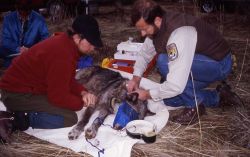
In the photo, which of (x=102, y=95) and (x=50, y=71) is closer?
(x=50, y=71)

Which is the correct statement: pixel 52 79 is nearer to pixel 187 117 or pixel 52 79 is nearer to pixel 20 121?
pixel 20 121

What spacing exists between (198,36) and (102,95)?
1.56 m

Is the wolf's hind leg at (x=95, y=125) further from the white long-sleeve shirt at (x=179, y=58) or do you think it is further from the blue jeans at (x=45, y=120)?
the white long-sleeve shirt at (x=179, y=58)

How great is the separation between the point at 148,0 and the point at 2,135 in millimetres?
2334

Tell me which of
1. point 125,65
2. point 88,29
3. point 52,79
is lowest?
point 125,65

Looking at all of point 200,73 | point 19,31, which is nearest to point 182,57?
point 200,73

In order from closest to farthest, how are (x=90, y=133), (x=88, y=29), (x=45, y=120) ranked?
(x=88, y=29) < (x=90, y=133) < (x=45, y=120)

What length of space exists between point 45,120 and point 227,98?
255cm

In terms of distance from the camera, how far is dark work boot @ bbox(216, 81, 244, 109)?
5.14 meters

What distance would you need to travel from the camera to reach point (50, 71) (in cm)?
406

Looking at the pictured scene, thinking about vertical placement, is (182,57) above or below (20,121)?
above

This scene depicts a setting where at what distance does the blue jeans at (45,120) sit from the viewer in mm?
4506

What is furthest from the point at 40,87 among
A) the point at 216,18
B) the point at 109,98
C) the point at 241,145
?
the point at 216,18

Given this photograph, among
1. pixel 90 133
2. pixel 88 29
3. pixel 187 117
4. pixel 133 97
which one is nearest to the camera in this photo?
pixel 88 29
